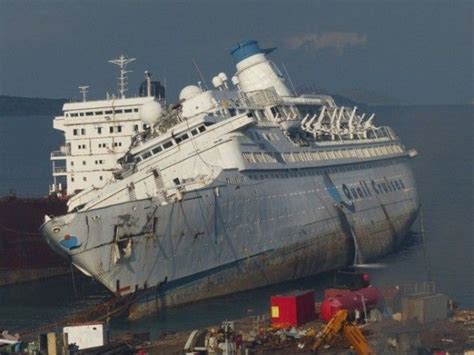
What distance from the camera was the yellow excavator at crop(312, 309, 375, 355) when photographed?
28808mm

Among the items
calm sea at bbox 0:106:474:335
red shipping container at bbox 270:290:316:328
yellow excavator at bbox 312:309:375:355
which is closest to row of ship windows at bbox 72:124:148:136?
calm sea at bbox 0:106:474:335

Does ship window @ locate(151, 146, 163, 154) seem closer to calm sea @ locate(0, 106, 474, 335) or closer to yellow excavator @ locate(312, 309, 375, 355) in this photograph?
calm sea @ locate(0, 106, 474, 335)

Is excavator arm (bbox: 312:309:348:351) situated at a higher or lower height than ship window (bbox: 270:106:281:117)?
lower

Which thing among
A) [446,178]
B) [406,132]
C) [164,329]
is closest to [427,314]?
[164,329]

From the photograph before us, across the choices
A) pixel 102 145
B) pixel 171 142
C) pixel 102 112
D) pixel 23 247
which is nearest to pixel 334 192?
pixel 171 142

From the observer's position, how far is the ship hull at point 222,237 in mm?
36875

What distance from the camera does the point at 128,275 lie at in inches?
1469

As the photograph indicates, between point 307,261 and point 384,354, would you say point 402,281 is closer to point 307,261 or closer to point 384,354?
point 307,261

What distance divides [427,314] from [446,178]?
5733cm

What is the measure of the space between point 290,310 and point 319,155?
15.1 metres

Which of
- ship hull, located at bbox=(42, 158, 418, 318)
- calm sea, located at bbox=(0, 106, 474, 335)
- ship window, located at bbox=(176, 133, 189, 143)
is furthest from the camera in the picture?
ship window, located at bbox=(176, 133, 189, 143)

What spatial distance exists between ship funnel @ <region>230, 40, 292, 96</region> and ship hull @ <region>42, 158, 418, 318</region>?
698 cm

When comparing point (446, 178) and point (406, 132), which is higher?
point (406, 132)

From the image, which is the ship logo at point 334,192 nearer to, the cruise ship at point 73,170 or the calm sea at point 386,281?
the calm sea at point 386,281
